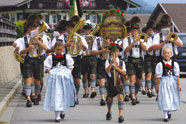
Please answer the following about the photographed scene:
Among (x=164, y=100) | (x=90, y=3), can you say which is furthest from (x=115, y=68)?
(x=90, y=3)

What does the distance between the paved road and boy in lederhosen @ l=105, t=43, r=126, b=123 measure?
32 cm

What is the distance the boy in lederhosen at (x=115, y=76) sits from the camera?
9.77 metres

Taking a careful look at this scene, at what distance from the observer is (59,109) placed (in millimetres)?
9914

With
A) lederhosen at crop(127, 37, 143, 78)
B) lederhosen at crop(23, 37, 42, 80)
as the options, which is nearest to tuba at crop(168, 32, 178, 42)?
lederhosen at crop(127, 37, 143, 78)

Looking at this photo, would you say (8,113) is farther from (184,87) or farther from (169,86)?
(184,87)

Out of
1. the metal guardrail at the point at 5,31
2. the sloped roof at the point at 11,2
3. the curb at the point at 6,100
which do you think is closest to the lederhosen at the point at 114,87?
the curb at the point at 6,100

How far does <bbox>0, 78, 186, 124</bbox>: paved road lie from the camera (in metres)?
10.0

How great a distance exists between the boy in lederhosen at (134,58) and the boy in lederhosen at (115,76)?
9.16 feet

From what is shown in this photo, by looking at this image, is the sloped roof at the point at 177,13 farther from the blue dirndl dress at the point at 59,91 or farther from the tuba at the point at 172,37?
the blue dirndl dress at the point at 59,91

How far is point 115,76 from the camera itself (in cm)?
1008

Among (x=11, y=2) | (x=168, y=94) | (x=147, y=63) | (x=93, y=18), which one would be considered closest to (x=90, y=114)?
(x=168, y=94)

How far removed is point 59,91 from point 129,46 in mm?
3160

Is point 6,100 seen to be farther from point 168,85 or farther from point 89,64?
point 168,85

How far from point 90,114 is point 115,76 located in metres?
1.28
